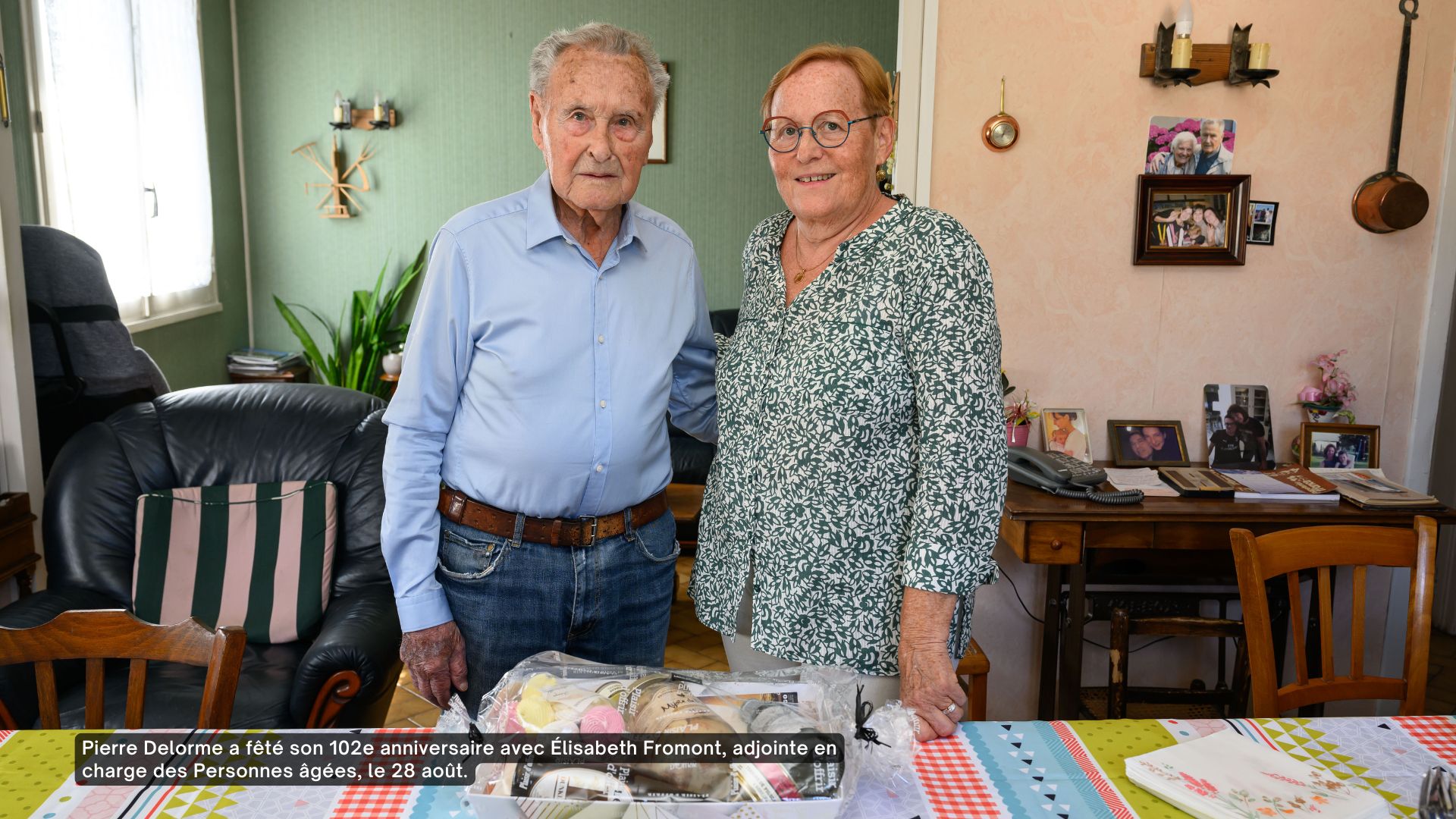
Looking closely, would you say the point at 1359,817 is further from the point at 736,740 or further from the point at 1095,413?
the point at 1095,413

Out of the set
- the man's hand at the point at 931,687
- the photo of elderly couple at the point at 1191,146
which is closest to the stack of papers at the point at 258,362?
the photo of elderly couple at the point at 1191,146

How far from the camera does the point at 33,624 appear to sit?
2109 millimetres

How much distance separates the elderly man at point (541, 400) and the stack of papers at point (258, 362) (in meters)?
3.59

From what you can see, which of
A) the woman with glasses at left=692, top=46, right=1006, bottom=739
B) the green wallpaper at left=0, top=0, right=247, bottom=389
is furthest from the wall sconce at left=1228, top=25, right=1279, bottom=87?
the green wallpaper at left=0, top=0, right=247, bottom=389

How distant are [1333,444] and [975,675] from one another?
50.6 inches

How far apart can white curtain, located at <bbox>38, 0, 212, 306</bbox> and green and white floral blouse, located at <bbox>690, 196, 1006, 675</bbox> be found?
10.0 feet

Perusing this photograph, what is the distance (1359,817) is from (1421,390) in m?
2.11

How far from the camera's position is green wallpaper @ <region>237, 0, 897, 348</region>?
186 inches

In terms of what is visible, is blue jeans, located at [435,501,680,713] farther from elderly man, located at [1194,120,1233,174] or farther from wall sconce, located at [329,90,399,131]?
wall sconce, located at [329,90,399,131]

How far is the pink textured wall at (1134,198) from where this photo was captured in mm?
2461

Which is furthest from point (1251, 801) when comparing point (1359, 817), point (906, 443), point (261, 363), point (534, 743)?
point (261, 363)

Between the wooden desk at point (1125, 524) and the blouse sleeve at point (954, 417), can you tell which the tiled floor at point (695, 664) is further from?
the blouse sleeve at point (954, 417)

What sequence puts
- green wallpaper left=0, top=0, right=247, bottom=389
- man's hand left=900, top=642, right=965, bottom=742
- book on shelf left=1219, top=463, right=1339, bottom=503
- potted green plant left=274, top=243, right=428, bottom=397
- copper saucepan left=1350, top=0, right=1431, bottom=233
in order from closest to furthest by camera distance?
man's hand left=900, top=642, right=965, bottom=742 < book on shelf left=1219, top=463, right=1339, bottom=503 < copper saucepan left=1350, top=0, right=1431, bottom=233 < green wallpaper left=0, top=0, right=247, bottom=389 < potted green plant left=274, top=243, right=428, bottom=397

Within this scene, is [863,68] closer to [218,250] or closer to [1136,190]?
[1136,190]
